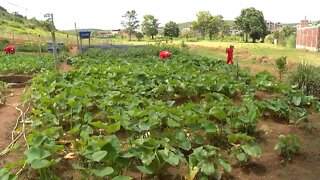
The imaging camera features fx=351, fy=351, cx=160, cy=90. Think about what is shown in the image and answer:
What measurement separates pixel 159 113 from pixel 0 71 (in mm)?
11149

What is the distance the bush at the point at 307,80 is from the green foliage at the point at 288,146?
5429 mm

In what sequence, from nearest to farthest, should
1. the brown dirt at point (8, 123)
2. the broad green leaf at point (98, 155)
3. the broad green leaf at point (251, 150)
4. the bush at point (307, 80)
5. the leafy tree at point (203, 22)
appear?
the broad green leaf at point (98, 155) < the broad green leaf at point (251, 150) < the brown dirt at point (8, 123) < the bush at point (307, 80) < the leafy tree at point (203, 22)

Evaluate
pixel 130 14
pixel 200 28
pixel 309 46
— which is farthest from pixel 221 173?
pixel 130 14

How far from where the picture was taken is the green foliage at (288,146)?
14.5 ft

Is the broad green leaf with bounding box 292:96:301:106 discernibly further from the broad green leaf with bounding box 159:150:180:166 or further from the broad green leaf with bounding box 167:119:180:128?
the broad green leaf with bounding box 159:150:180:166

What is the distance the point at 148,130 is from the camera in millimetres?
4605

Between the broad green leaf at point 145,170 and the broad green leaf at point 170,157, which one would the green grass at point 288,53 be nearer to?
the broad green leaf at point 170,157

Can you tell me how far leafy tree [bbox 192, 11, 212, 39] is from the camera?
6981cm

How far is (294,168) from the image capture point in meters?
4.27

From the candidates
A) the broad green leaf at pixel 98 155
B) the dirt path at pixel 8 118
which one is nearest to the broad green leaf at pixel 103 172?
the broad green leaf at pixel 98 155

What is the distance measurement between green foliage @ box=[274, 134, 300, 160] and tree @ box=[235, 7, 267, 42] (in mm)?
54564

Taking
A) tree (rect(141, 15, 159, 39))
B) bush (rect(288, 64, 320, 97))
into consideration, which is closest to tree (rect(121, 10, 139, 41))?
tree (rect(141, 15, 159, 39))

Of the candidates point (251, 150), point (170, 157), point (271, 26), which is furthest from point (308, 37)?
point (271, 26)

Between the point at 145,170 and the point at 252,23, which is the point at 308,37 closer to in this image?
the point at 252,23
